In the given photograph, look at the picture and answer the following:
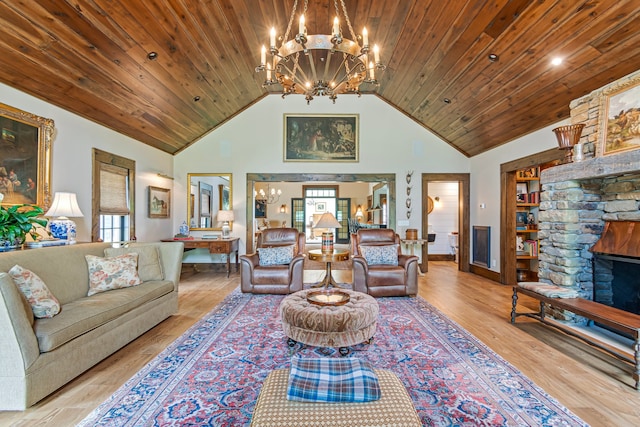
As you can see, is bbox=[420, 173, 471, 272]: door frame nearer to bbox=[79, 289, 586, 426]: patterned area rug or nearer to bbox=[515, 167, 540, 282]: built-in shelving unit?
bbox=[515, 167, 540, 282]: built-in shelving unit

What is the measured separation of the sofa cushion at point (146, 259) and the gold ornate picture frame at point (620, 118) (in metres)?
4.97

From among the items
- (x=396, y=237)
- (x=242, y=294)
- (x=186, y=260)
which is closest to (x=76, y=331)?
(x=242, y=294)

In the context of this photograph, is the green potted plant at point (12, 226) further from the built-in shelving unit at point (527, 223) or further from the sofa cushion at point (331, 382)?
the built-in shelving unit at point (527, 223)

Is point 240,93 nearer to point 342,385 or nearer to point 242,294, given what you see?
point 242,294

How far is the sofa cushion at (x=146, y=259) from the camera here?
3404mm

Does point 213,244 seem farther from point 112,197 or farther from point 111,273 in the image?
point 111,273

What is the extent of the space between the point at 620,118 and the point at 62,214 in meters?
5.75

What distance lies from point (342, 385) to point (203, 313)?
2917 mm

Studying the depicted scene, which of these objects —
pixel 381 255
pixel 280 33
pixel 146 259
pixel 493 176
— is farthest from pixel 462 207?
pixel 146 259

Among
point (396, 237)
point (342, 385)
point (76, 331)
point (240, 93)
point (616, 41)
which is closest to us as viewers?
point (342, 385)

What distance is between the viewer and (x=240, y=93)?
19.5ft

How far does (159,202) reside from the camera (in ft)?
20.2

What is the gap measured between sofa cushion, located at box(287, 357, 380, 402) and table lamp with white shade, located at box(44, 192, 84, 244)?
3.17m

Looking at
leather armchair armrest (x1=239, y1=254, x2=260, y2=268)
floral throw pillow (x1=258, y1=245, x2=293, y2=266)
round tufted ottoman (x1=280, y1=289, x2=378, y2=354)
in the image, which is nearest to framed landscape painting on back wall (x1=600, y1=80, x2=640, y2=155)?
round tufted ottoman (x1=280, y1=289, x2=378, y2=354)
